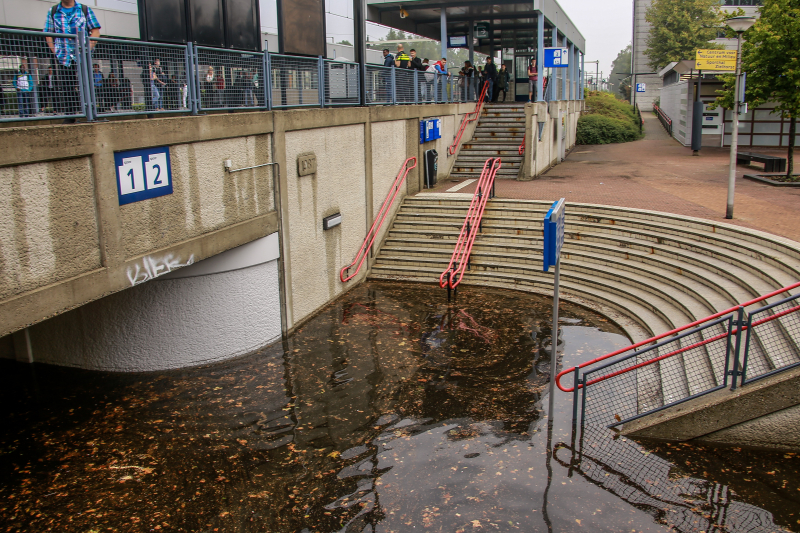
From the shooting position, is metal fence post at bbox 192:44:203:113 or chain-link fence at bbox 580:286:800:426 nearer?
chain-link fence at bbox 580:286:800:426

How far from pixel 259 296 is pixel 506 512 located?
19.9 ft

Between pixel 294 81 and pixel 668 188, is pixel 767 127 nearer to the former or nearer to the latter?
pixel 668 188

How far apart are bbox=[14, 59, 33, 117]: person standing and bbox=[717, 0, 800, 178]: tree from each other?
18.2m

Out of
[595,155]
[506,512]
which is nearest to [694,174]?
[595,155]

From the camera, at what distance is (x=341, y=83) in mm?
13547

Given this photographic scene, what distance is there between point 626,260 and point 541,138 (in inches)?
351

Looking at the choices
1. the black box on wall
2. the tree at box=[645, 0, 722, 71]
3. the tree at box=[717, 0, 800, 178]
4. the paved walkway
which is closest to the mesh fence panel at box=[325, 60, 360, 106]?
the black box on wall

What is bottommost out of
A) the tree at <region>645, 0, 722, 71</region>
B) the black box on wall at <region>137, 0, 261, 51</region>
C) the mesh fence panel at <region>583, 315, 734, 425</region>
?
the mesh fence panel at <region>583, 315, 734, 425</region>

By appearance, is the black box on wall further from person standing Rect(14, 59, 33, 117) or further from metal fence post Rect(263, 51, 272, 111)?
person standing Rect(14, 59, 33, 117)

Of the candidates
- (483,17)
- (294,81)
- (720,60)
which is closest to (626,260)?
(720,60)

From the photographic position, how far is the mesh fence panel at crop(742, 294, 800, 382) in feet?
23.7

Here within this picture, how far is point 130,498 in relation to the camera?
6566mm

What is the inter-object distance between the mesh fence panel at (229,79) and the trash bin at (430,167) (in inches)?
326

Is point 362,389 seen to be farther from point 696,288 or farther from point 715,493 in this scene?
point 696,288
